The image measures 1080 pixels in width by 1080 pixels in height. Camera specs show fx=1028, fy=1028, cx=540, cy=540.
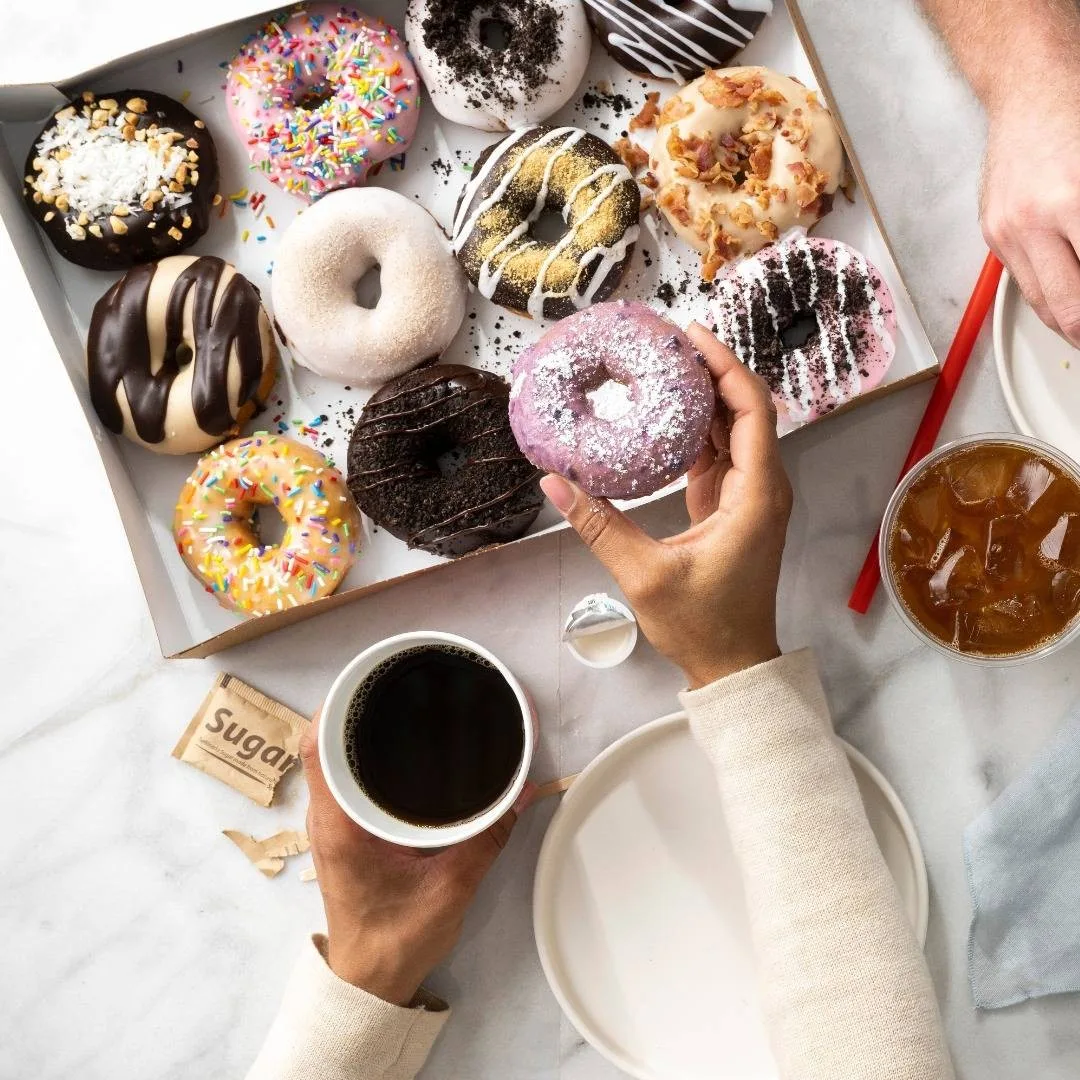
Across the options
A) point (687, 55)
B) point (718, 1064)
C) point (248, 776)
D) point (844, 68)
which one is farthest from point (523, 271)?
point (718, 1064)

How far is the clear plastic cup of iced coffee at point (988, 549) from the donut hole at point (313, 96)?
1.05 meters

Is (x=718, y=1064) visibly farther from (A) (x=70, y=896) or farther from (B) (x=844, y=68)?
(B) (x=844, y=68)

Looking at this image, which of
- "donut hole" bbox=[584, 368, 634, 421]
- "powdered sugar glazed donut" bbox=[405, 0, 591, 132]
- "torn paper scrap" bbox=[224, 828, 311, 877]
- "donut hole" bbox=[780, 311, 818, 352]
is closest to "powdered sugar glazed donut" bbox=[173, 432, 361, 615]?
"torn paper scrap" bbox=[224, 828, 311, 877]

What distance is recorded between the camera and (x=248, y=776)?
1.62 m

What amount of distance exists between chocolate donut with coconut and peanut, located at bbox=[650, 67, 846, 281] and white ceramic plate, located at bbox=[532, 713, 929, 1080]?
2.44 feet

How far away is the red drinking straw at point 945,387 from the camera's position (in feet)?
4.93

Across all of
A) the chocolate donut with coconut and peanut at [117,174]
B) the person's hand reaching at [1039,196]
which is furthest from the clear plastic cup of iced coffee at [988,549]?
the chocolate donut with coconut and peanut at [117,174]

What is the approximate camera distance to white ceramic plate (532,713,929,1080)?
1.53 m

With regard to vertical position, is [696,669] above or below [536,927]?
above

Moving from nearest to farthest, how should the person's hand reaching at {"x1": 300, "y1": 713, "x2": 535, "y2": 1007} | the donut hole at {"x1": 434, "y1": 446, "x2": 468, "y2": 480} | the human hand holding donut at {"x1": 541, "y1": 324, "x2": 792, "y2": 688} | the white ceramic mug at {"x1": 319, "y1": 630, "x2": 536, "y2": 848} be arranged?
the human hand holding donut at {"x1": 541, "y1": 324, "x2": 792, "y2": 688} → the white ceramic mug at {"x1": 319, "y1": 630, "x2": 536, "y2": 848} → the person's hand reaching at {"x1": 300, "y1": 713, "x2": 535, "y2": 1007} → the donut hole at {"x1": 434, "y1": 446, "x2": 468, "y2": 480}

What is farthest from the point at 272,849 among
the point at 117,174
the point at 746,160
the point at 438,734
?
the point at 746,160

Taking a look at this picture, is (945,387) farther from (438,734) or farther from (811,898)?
(438,734)

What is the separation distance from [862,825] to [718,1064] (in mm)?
502

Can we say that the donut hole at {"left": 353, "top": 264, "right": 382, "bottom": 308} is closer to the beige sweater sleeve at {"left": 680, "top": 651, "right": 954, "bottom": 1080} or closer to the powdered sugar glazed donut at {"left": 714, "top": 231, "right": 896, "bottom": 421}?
the powdered sugar glazed donut at {"left": 714, "top": 231, "right": 896, "bottom": 421}
